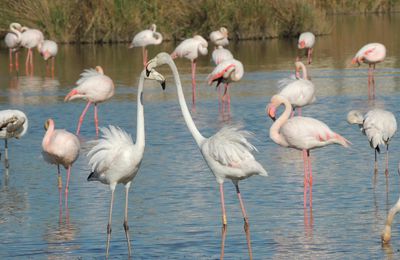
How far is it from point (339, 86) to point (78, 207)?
10.3 meters

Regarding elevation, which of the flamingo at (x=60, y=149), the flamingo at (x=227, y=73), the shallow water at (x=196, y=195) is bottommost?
the shallow water at (x=196, y=195)

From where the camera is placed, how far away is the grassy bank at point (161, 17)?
103 ft

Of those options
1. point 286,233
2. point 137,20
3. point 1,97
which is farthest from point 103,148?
point 137,20

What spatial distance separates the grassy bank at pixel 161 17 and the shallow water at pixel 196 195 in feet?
42.6

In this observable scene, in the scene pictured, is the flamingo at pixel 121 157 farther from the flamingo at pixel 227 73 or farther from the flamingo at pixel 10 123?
the flamingo at pixel 227 73

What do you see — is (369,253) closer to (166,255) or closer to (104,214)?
(166,255)

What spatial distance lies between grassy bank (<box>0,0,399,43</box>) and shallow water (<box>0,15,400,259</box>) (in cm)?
1298

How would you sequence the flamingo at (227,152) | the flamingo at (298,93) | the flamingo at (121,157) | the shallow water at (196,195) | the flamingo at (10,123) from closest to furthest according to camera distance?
the flamingo at (227,152)
the flamingo at (121,157)
the shallow water at (196,195)
the flamingo at (10,123)
the flamingo at (298,93)

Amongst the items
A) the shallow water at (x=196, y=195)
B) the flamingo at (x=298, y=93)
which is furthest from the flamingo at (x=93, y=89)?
the flamingo at (x=298, y=93)

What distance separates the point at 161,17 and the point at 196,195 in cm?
2241

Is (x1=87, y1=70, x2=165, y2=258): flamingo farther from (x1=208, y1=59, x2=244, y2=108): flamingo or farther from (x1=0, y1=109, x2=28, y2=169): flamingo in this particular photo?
(x1=208, y1=59, x2=244, y2=108): flamingo

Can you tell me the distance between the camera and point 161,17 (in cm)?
3203

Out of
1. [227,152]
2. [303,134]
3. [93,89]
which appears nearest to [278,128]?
[303,134]

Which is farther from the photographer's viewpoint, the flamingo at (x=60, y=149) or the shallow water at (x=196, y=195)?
the flamingo at (x=60, y=149)
